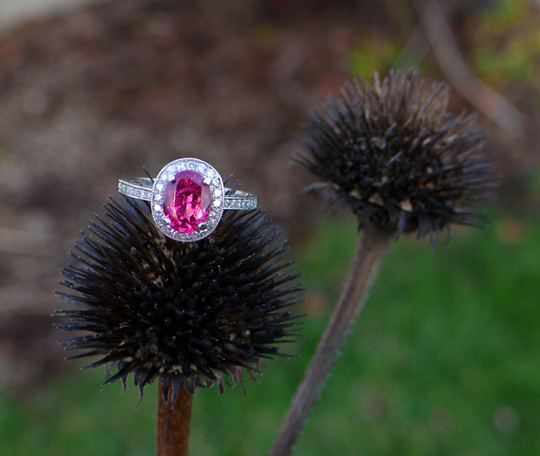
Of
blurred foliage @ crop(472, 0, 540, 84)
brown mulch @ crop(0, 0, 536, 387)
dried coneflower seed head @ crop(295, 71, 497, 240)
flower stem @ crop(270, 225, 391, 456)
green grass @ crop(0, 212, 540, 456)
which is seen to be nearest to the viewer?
flower stem @ crop(270, 225, 391, 456)

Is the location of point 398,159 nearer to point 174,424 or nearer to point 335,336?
point 335,336

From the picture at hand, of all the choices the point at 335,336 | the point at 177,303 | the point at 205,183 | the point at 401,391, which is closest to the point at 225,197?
the point at 205,183

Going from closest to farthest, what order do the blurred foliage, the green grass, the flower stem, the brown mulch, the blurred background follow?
1. the flower stem
2. the green grass
3. the blurred background
4. the brown mulch
5. the blurred foliage

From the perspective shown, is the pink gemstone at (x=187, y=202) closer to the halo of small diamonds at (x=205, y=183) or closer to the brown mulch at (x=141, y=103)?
the halo of small diamonds at (x=205, y=183)

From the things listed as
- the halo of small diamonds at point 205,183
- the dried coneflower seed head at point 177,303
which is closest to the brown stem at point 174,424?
the dried coneflower seed head at point 177,303

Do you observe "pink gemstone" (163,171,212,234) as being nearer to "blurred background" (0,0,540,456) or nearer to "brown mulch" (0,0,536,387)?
"blurred background" (0,0,540,456)

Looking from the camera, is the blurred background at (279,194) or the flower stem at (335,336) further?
the blurred background at (279,194)

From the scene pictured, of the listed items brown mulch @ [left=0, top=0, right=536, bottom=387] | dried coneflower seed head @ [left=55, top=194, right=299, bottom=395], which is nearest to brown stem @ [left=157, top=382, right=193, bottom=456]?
dried coneflower seed head @ [left=55, top=194, right=299, bottom=395]
